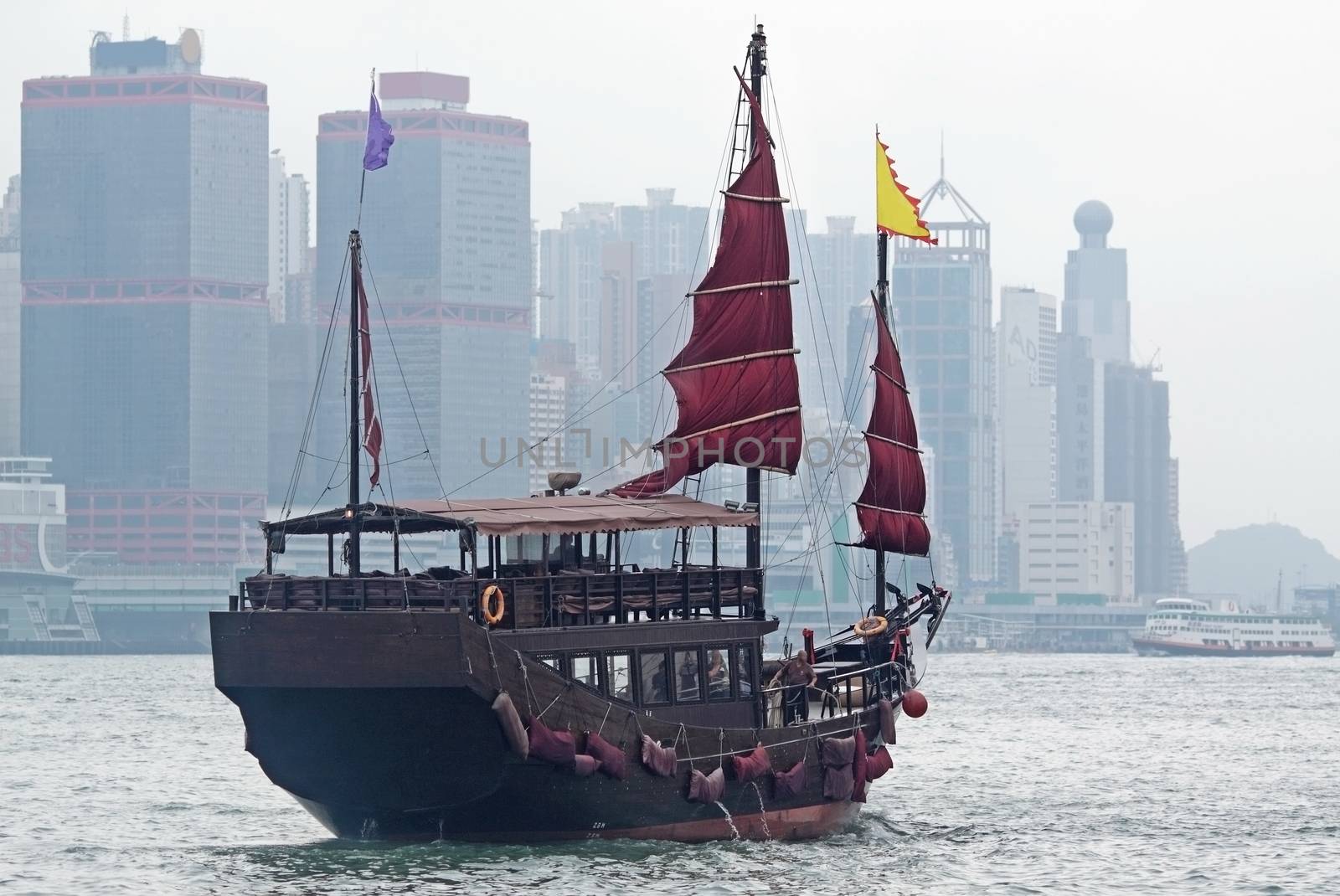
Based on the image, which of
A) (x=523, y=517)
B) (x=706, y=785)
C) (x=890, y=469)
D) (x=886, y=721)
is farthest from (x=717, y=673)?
(x=890, y=469)

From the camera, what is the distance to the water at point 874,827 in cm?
3184

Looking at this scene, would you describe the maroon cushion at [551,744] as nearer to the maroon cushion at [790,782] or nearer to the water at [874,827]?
the water at [874,827]

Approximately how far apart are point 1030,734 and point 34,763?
30857 mm

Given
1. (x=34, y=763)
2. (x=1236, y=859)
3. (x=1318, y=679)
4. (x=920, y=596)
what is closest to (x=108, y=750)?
(x=34, y=763)

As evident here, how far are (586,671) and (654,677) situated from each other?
143 cm

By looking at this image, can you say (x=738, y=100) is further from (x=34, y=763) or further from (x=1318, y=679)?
(x=1318, y=679)

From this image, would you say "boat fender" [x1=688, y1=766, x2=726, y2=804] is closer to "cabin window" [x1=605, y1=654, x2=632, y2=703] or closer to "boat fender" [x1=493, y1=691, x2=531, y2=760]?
"cabin window" [x1=605, y1=654, x2=632, y2=703]

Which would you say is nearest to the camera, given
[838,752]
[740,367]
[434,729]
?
[434,729]

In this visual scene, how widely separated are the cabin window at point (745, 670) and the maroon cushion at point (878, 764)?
356 centimetres

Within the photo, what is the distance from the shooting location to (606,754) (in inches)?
1257

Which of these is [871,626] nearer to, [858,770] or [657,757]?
[858,770]

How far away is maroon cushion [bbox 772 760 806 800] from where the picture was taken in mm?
35406

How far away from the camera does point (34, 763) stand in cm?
5534

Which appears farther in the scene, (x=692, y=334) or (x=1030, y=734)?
(x=1030, y=734)
